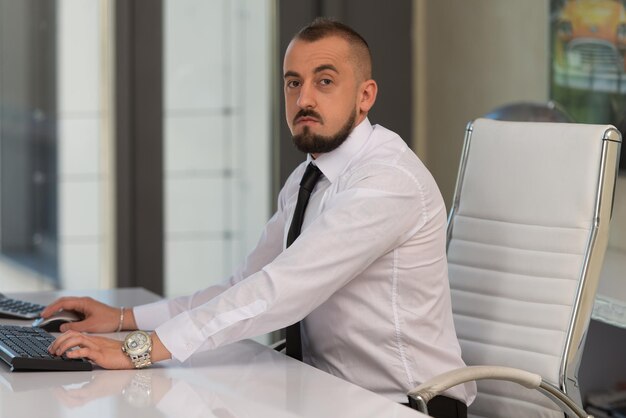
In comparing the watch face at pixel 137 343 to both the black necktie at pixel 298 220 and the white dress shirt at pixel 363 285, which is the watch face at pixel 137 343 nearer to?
the white dress shirt at pixel 363 285

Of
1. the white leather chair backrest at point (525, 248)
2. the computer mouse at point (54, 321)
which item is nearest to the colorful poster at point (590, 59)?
the white leather chair backrest at point (525, 248)

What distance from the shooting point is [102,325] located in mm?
2182

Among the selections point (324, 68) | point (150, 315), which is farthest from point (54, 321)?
point (324, 68)

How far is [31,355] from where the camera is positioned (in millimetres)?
1766

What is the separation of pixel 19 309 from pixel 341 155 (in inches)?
33.1

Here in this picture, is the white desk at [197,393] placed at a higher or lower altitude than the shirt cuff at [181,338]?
lower

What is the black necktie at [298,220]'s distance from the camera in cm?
207

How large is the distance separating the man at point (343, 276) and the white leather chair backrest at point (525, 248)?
160mm

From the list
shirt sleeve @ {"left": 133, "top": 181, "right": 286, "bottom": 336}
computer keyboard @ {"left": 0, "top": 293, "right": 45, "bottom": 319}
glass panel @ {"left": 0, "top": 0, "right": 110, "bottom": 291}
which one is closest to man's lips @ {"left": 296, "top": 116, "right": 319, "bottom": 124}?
shirt sleeve @ {"left": 133, "top": 181, "right": 286, "bottom": 336}

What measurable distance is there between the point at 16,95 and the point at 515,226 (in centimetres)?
284

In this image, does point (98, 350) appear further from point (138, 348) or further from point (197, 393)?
point (197, 393)

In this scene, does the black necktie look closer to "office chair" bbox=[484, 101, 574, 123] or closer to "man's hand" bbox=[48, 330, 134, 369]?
"man's hand" bbox=[48, 330, 134, 369]

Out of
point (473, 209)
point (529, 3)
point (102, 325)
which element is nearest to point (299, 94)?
point (473, 209)

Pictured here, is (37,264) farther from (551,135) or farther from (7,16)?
(551,135)
